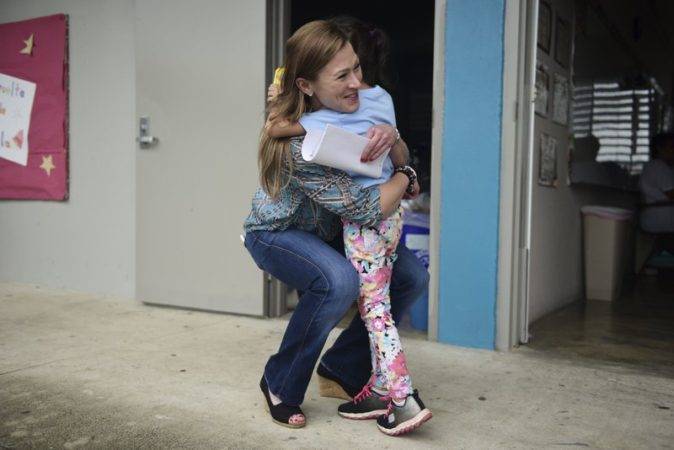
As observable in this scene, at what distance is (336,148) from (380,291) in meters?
0.51

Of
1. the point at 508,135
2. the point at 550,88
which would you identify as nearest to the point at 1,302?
the point at 508,135

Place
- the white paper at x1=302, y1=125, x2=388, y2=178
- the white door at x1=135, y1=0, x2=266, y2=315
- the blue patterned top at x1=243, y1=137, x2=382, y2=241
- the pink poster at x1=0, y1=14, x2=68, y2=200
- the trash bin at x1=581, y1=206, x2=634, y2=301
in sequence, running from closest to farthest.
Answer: the white paper at x1=302, y1=125, x2=388, y2=178, the blue patterned top at x1=243, y1=137, x2=382, y2=241, the white door at x1=135, y1=0, x2=266, y2=315, the pink poster at x1=0, y1=14, x2=68, y2=200, the trash bin at x1=581, y1=206, x2=634, y2=301

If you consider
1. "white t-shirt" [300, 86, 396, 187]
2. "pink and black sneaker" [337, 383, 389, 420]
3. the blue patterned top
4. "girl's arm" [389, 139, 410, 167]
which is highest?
"white t-shirt" [300, 86, 396, 187]

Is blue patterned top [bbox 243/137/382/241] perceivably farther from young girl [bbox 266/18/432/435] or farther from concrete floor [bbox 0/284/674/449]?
concrete floor [bbox 0/284/674/449]

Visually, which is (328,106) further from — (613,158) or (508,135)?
(613,158)

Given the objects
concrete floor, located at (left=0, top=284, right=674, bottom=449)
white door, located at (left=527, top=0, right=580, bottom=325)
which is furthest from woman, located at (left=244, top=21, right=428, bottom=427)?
white door, located at (left=527, top=0, right=580, bottom=325)

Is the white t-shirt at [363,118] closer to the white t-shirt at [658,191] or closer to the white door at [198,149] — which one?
the white door at [198,149]

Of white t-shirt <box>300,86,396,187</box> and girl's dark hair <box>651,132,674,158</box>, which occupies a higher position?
girl's dark hair <box>651,132,674,158</box>

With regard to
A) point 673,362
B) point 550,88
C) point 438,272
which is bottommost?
point 673,362

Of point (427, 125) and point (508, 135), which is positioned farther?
point (427, 125)

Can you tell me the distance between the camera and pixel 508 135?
10.1ft

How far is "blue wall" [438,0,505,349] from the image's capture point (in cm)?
311

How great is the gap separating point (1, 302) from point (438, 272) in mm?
2934

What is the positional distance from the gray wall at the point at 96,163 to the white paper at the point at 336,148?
9.29ft
